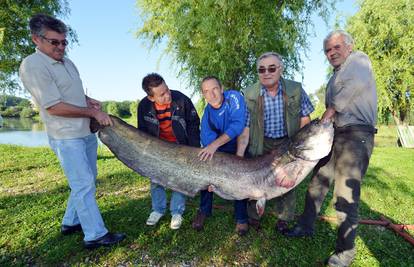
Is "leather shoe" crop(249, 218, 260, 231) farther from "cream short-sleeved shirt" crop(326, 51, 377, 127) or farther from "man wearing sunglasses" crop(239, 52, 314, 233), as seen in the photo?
"cream short-sleeved shirt" crop(326, 51, 377, 127)

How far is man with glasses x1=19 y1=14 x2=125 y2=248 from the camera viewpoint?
3.29 metres

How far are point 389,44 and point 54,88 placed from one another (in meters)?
24.7

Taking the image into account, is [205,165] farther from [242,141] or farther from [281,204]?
[281,204]

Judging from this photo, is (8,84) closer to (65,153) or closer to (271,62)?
(65,153)

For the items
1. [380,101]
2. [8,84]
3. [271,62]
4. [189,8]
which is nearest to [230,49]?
[189,8]

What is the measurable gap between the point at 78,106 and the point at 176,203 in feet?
6.81

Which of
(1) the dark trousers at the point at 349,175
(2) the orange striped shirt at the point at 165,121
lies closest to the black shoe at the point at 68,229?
(2) the orange striped shirt at the point at 165,121

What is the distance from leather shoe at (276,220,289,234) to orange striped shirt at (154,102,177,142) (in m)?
2.05

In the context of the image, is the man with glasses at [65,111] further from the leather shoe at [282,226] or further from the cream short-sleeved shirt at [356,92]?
the cream short-sleeved shirt at [356,92]

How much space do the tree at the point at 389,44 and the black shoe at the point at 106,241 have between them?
21954mm

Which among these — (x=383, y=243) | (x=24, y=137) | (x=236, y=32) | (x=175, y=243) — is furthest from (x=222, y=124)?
(x=24, y=137)

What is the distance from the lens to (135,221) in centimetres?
470

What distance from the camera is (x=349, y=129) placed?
348 centimetres

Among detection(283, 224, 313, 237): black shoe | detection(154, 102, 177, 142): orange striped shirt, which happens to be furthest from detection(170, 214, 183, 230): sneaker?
detection(283, 224, 313, 237): black shoe
